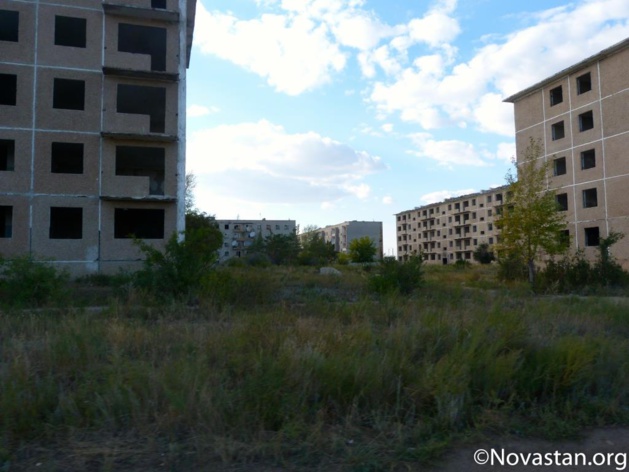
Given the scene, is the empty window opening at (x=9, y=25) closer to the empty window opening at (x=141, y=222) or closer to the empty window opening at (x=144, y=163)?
the empty window opening at (x=144, y=163)

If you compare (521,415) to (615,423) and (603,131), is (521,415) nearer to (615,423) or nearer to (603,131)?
(615,423)

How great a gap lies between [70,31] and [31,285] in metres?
18.0

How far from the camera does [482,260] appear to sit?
7194 centimetres

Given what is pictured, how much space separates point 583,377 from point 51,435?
5.09 m

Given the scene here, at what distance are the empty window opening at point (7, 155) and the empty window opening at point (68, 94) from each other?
2.72 meters

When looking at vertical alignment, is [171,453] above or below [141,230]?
below

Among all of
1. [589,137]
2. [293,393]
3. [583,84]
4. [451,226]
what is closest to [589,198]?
[589,137]

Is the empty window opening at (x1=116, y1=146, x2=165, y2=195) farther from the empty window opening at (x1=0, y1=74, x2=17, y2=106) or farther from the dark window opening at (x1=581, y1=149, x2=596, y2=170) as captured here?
the dark window opening at (x1=581, y1=149, x2=596, y2=170)

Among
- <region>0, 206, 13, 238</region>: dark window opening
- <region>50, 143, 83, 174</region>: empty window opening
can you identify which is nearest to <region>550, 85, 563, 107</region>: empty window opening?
<region>50, 143, 83, 174</region>: empty window opening

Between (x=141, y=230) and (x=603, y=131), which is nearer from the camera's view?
(x=141, y=230)

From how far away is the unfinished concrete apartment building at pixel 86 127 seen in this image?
79.3 ft

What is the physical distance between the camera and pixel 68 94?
25.4 metres

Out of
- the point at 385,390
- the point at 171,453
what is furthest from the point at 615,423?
the point at 171,453

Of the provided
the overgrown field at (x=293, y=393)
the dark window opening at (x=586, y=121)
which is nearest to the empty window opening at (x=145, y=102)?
the overgrown field at (x=293, y=393)
